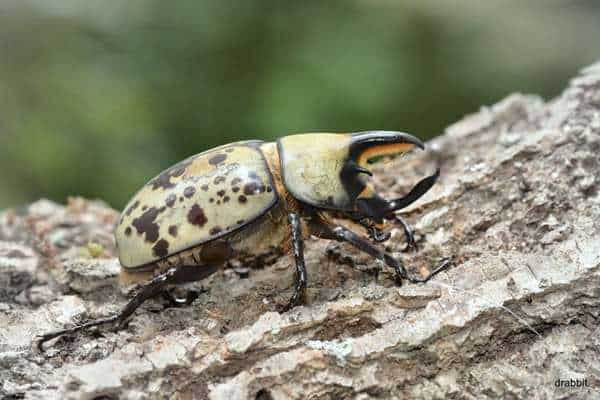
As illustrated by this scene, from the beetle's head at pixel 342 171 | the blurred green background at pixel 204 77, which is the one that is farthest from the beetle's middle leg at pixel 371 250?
the blurred green background at pixel 204 77

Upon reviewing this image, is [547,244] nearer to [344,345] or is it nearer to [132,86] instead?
[344,345]

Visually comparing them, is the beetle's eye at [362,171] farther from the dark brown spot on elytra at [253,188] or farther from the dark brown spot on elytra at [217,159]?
the dark brown spot on elytra at [217,159]

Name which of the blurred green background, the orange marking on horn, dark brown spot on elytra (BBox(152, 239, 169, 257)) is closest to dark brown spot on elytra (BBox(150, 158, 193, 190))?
dark brown spot on elytra (BBox(152, 239, 169, 257))

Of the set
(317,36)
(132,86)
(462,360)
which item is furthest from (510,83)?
(462,360)

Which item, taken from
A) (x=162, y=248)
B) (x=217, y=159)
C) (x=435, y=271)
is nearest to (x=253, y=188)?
(x=217, y=159)

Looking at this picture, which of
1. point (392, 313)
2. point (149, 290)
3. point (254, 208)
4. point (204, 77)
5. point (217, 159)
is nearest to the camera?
point (392, 313)

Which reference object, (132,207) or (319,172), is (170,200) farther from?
(319,172)

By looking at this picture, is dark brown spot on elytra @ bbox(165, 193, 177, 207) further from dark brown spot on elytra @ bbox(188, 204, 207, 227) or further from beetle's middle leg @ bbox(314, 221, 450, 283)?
beetle's middle leg @ bbox(314, 221, 450, 283)
